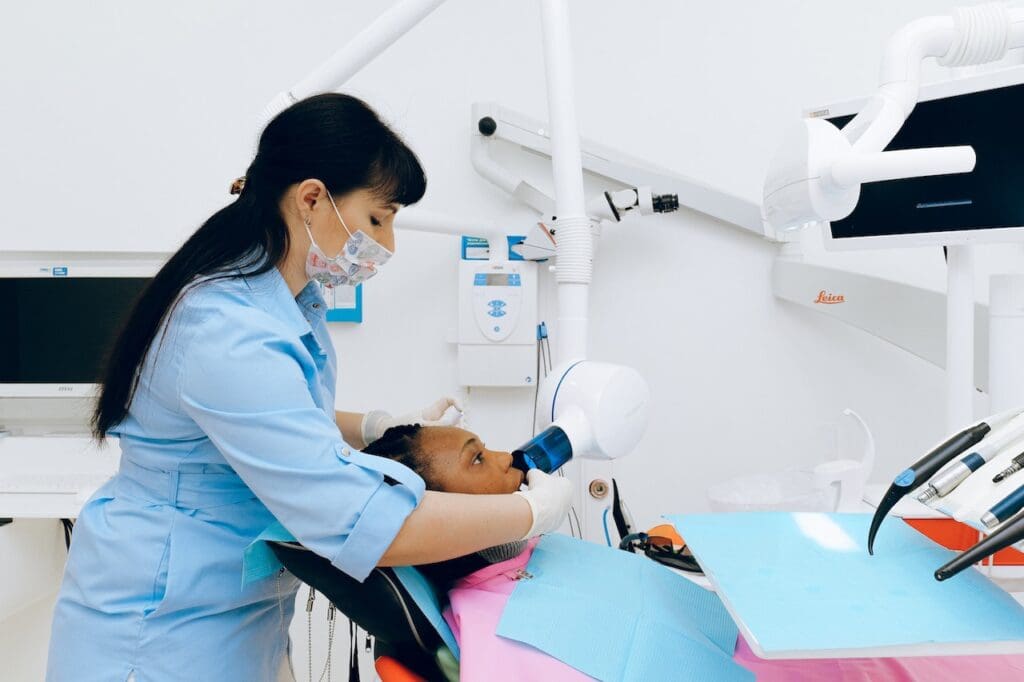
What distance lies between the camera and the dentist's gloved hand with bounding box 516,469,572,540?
97cm

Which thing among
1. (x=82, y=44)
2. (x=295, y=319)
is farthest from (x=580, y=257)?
(x=82, y=44)

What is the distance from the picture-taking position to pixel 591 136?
1.90m

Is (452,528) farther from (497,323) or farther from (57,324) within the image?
(57,324)

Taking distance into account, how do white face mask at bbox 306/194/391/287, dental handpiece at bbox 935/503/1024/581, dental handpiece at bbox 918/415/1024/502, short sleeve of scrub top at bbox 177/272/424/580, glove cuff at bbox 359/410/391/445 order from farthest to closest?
glove cuff at bbox 359/410/391/445 < white face mask at bbox 306/194/391/287 < short sleeve of scrub top at bbox 177/272/424/580 < dental handpiece at bbox 918/415/1024/502 < dental handpiece at bbox 935/503/1024/581

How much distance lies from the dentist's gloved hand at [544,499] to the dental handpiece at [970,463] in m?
0.47

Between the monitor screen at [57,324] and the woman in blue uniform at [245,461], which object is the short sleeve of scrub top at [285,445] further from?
the monitor screen at [57,324]

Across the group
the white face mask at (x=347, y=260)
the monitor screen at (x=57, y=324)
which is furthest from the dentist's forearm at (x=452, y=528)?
the monitor screen at (x=57, y=324)

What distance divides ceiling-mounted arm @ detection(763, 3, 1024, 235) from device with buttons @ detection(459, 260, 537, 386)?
3.59 ft

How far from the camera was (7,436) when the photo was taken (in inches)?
76.7

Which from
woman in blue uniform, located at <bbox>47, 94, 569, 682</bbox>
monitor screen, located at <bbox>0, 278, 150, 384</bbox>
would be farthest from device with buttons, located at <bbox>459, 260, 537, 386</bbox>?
monitor screen, located at <bbox>0, 278, 150, 384</bbox>

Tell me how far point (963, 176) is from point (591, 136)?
966 mm

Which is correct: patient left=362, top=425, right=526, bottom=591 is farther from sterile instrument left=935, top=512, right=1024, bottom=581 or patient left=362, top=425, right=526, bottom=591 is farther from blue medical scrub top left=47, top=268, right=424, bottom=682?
sterile instrument left=935, top=512, right=1024, bottom=581

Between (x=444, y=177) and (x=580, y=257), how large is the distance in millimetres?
874

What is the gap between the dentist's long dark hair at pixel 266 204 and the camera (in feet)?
3.06
